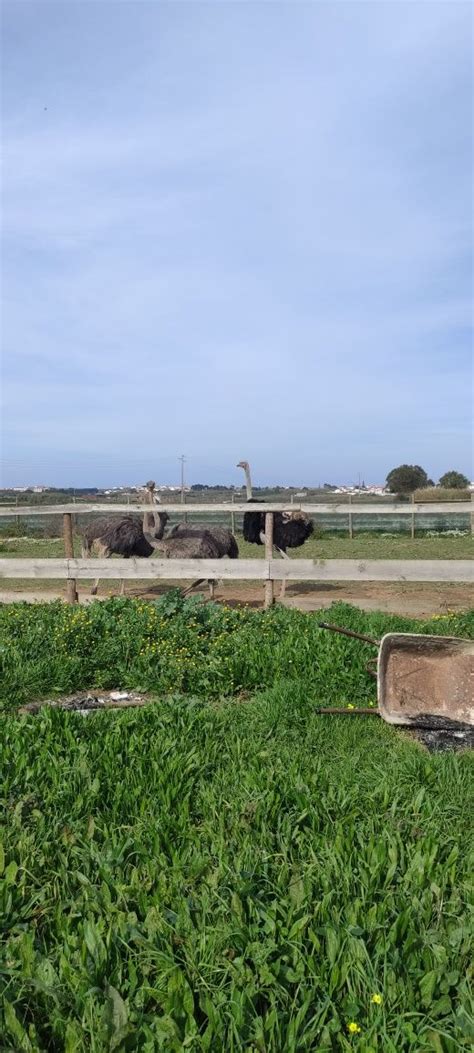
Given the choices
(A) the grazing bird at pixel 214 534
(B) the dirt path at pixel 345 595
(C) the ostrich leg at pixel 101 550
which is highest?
(A) the grazing bird at pixel 214 534

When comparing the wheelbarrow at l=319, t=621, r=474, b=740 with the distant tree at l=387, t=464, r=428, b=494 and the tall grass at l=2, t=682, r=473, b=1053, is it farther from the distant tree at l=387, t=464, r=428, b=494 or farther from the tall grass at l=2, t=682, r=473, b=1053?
the distant tree at l=387, t=464, r=428, b=494

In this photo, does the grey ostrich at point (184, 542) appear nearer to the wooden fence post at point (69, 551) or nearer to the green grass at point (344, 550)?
the green grass at point (344, 550)

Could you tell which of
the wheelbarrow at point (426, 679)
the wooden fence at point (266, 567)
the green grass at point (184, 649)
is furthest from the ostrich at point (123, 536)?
the wheelbarrow at point (426, 679)

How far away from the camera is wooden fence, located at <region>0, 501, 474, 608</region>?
327 inches

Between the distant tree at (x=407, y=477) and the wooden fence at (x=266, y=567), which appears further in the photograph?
the distant tree at (x=407, y=477)

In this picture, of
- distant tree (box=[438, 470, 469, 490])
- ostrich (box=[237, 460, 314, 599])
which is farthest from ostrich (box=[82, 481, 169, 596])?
distant tree (box=[438, 470, 469, 490])

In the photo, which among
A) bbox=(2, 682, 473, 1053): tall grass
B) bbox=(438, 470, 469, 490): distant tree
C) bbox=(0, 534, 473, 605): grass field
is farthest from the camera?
bbox=(438, 470, 469, 490): distant tree

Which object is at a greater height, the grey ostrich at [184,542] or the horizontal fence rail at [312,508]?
the horizontal fence rail at [312,508]

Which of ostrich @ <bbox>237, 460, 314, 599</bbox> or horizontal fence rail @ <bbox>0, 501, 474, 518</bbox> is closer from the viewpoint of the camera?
horizontal fence rail @ <bbox>0, 501, 474, 518</bbox>

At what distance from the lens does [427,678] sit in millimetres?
5199

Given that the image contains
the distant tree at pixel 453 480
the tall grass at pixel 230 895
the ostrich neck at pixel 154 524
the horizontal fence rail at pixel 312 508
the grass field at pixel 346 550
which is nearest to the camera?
the tall grass at pixel 230 895

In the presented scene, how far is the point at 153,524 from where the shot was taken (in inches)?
508

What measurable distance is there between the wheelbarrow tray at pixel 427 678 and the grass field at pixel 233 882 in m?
0.25

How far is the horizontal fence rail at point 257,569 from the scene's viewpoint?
8.29 m
